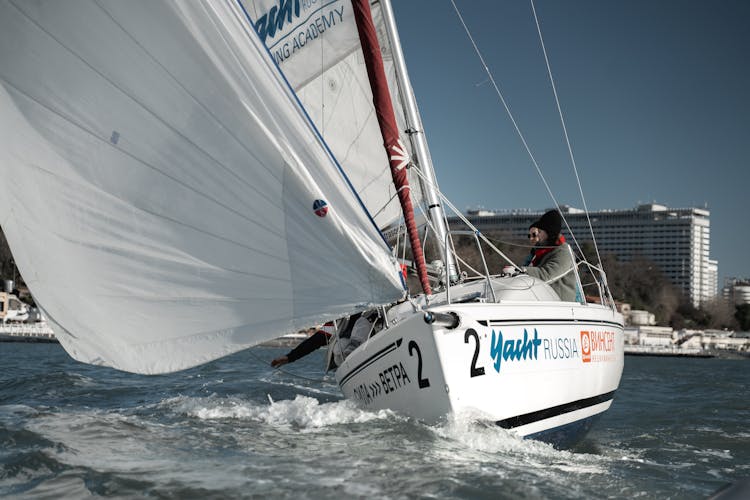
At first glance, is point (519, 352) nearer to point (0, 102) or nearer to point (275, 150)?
point (275, 150)

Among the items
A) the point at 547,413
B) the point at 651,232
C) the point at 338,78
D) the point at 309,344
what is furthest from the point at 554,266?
the point at 651,232

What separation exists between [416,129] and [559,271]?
80.4 inches

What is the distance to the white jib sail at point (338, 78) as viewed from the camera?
917cm

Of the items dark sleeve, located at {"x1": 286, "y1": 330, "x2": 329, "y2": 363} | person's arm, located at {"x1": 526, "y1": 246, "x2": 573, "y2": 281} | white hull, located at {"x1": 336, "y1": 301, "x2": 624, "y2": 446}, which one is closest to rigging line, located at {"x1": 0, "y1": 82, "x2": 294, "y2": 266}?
white hull, located at {"x1": 336, "y1": 301, "x2": 624, "y2": 446}

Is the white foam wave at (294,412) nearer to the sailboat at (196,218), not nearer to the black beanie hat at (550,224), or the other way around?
the sailboat at (196,218)

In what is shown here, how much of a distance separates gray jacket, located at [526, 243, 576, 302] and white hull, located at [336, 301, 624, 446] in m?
0.35

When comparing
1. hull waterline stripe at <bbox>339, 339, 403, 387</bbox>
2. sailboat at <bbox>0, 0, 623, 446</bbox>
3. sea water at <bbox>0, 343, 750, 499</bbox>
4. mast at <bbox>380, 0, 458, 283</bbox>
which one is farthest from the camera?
mast at <bbox>380, 0, 458, 283</bbox>

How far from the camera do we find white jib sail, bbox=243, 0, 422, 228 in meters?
9.17

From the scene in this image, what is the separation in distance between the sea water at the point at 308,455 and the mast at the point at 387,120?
1.64 m

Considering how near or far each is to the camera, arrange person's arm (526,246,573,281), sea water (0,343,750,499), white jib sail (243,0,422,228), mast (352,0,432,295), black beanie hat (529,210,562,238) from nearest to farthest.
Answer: sea water (0,343,750,499) → mast (352,0,432,295) → person's arm (526,246,573,281) → black beanie hat (529,210,562,238) → white jib sail (243,0,422,228)

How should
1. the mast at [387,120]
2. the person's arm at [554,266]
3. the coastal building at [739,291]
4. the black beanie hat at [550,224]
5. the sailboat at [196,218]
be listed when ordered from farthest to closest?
the coastal building at [739,291] < the black beanie hat at [550,224] < the person's arm at [554,266] < the mast at [387,120] < the sailboat at [196,218]

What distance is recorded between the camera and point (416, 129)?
26.0 feet

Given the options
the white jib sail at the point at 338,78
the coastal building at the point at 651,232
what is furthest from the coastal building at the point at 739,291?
the white jib sail at the point at 338,78

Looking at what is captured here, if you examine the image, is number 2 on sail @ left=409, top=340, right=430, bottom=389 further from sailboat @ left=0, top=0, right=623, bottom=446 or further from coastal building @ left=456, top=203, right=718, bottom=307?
coastal building @ left=456, top=203, right=718, bottom=307
